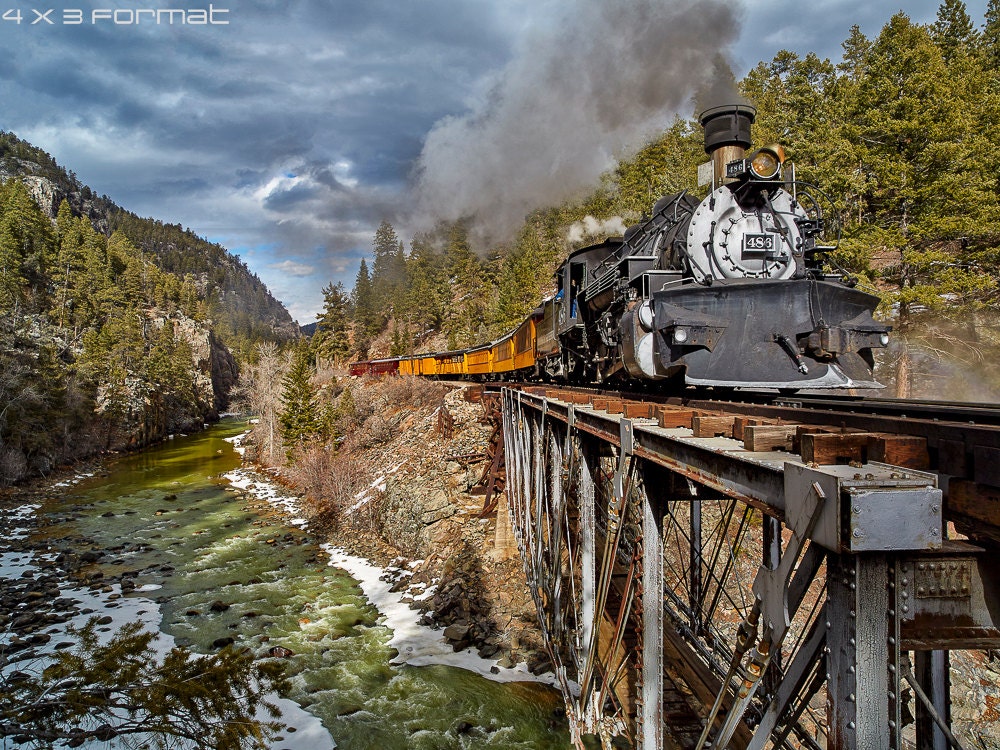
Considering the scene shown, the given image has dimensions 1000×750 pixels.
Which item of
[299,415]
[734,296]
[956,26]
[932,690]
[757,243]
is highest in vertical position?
[956,26]

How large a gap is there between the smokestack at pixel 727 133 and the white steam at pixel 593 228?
33.3 meters

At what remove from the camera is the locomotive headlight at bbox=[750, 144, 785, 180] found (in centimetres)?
798

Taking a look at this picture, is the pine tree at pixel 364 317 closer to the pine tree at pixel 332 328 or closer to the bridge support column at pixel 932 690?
the pine tree at pixel 332 328

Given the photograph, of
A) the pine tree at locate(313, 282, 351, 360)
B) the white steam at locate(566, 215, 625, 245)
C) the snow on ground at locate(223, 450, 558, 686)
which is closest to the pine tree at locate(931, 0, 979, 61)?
the white steam at locate(566, 215, 625, 245)

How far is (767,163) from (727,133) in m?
3.20

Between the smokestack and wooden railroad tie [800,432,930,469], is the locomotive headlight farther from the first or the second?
wooden railroad tie [800,432,930,469]

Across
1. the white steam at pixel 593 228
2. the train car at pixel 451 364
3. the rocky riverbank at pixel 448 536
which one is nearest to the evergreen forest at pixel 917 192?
the rocky riverbank at pixel 448 536

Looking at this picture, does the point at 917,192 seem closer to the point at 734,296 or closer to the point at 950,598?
the point at 734,296

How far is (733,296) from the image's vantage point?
666cm

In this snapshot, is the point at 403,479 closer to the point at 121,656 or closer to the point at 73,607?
the point at 73,607

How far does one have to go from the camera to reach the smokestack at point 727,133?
1068cm

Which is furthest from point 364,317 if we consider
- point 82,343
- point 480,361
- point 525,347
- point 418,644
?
point 418,644

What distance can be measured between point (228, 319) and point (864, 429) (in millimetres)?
136335

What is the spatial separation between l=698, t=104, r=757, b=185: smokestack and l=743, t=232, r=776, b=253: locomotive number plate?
3.24 m
